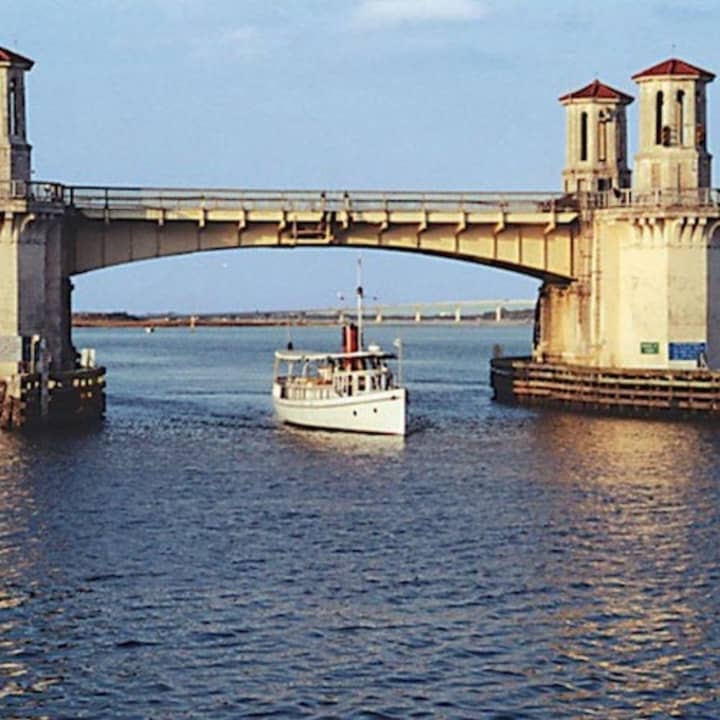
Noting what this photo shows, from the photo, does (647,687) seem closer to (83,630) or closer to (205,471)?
(83,630)

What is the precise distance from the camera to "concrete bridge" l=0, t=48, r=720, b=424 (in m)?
95.4

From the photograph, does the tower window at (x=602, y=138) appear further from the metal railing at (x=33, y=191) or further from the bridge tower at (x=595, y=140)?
the metal railing at (x=33, y=191)

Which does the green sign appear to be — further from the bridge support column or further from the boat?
the bridge support column

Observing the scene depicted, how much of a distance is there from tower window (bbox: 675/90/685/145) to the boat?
19436 millimetres

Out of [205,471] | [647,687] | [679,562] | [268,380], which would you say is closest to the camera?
[647,687]

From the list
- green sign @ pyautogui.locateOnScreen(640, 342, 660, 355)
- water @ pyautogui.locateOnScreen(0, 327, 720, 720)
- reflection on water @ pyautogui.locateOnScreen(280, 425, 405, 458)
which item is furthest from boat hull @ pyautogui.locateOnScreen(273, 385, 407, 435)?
green sign @ pyautogui.locateOnScreen(640, 342, 660, 355)

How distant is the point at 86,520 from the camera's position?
2564 inches

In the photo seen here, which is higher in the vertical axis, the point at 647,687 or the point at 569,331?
the point at 569,331

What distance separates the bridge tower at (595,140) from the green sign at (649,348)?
13.2m

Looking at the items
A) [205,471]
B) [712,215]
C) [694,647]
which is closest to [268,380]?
[712,215]

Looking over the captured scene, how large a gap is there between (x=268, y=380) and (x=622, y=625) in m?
117

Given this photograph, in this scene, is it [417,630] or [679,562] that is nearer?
[417,630]

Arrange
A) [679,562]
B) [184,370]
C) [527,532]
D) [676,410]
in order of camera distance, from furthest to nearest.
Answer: [184,370]
[676,410]
[527,532]
[679,562]

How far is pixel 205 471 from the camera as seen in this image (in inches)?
3152
